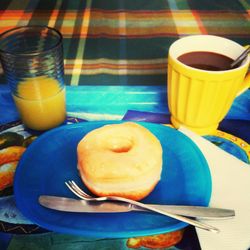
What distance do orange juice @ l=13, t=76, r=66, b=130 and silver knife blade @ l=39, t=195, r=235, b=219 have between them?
23 cm

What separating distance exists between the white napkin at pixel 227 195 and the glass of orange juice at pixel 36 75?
262 millimetres

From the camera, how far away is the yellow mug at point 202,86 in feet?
1.82

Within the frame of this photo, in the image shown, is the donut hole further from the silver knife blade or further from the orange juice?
the orange juice

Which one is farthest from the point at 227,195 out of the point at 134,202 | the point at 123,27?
the point at 123,27

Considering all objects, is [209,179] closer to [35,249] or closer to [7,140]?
[35,249]

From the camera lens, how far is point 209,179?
488 millimetres

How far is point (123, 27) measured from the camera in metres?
1.00

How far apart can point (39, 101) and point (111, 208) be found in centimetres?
30

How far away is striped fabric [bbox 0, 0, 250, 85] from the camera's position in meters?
0.81

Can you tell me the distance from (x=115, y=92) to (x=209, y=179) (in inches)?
12.6

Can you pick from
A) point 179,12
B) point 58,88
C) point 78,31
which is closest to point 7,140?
point 58,88

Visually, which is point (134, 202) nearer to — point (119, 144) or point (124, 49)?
point (119, 144)

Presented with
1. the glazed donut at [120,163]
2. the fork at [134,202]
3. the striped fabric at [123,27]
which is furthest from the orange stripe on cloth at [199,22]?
the fork at [134,202]

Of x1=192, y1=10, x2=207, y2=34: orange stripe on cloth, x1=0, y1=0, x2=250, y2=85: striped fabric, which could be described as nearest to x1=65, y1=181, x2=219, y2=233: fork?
x1=0, y1=0, x2=250, y2=85: striped fabric
